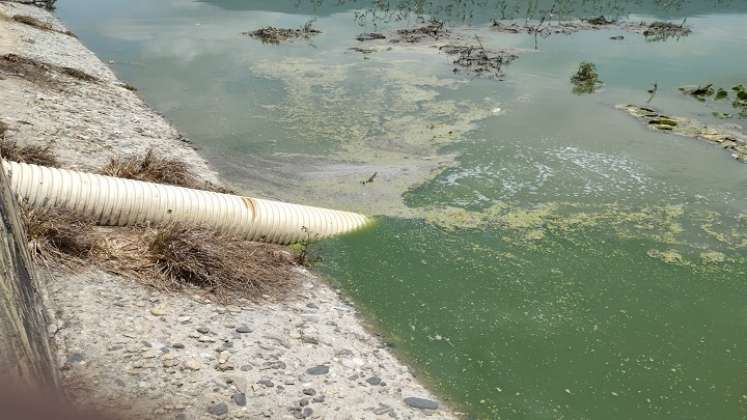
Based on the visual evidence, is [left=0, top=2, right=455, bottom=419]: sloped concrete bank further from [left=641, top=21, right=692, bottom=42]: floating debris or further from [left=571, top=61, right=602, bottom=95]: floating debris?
[left=641, top=21, right=692, bottom=42]: floating debris

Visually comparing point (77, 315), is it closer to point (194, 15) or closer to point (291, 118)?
point (291, 118)

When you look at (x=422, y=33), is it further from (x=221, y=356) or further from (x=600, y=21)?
(x=221, y=356)

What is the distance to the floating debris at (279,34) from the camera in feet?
54.7

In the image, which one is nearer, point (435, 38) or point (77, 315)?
point (77, 315)

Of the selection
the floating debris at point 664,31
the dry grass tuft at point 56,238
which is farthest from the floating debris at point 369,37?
the dry grass tuft at point 56,238

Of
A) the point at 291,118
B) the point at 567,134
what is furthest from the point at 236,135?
the point at 567,134

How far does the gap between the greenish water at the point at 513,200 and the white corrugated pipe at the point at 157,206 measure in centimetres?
42

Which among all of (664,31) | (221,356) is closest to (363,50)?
(664,31)

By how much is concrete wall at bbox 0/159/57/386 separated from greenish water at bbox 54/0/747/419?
9.82ft

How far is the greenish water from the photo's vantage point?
4.75 m

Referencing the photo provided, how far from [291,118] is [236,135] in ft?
3.98

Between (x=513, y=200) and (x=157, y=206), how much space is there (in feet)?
14.1

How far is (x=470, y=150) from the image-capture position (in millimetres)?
9055

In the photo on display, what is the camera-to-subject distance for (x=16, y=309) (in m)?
1.93
